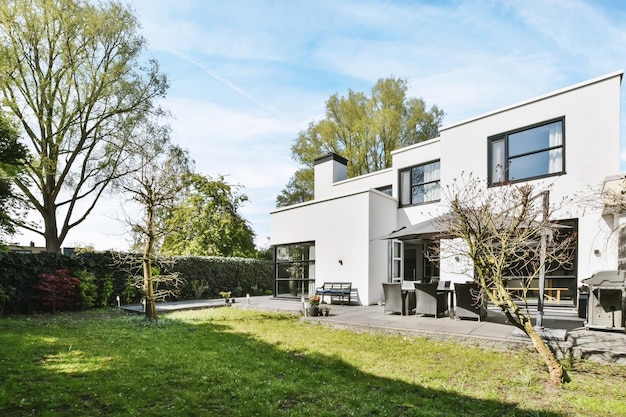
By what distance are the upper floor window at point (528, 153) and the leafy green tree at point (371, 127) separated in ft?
47.1

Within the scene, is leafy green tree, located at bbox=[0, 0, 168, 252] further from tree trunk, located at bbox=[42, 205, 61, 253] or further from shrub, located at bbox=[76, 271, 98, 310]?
shrub, located at bbox=[76, 271, 98, 310]

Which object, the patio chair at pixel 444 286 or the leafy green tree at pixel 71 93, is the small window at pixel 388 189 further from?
the leafy green tree at pixel 71 93

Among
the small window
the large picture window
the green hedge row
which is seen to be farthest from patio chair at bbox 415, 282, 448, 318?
the small window

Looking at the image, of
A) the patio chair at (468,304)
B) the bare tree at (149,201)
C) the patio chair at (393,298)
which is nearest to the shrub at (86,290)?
the bare tree at (149,201)

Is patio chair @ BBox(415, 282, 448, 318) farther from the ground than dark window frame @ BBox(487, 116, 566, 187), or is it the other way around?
dark window frame @ BBox(487, 116, 566, 187)

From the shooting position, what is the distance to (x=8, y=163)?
7.42 m

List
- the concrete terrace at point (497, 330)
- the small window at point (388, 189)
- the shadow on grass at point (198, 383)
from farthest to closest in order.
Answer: the small window at point (388, 189)
the concrete terrace at point (497, 330)
the shadow on grass at point (198, 383)

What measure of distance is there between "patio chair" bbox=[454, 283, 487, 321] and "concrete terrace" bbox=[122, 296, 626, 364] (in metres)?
0.16

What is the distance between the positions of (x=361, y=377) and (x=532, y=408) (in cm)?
199

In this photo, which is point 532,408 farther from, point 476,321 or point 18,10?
point 18,10

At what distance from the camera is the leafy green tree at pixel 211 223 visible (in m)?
21.9

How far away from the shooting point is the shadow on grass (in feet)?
11.8

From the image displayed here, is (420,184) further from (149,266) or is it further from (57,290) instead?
(57,290)

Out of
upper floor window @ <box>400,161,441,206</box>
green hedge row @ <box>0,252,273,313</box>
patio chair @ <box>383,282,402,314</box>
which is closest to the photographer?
patio chair @ <box>383,282,402,314</box>
